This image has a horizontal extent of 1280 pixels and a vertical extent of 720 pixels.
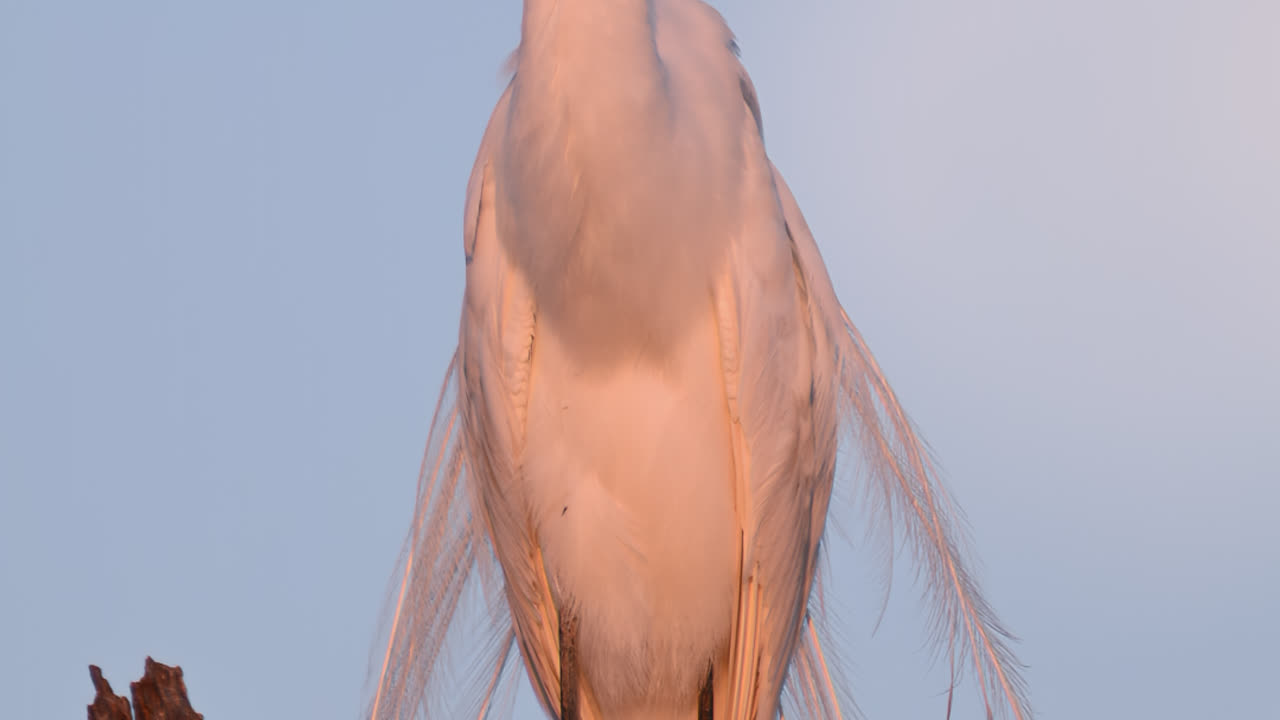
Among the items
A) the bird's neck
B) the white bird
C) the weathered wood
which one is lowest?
the weathered wood

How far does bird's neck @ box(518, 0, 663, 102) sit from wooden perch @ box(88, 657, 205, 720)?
3.46 ft

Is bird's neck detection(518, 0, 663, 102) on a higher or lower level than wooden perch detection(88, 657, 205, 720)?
higher

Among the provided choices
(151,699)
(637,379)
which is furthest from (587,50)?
(151,699)

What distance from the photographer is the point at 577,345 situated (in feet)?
6.63

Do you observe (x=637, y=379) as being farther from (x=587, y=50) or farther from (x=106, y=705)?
(x=106, y=705)

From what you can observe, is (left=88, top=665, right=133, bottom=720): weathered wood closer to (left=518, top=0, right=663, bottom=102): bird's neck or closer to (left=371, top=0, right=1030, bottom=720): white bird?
(left=371, top=0, right=1030, bottom=720): white bird

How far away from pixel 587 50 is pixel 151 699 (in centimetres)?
117

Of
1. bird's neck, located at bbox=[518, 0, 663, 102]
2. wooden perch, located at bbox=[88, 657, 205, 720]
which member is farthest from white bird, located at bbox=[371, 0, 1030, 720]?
wooden perch, located at bbox=[88, 657, 205, 720]

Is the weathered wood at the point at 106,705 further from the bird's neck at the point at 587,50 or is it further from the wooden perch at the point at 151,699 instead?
the bird's neck at the point at 587,50

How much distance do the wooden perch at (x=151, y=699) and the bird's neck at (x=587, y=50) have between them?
1.06 metres

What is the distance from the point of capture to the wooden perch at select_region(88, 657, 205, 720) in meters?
1.56

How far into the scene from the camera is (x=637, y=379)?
79.9 inches

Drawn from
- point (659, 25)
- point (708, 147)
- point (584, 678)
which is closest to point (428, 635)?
point (584, 678)

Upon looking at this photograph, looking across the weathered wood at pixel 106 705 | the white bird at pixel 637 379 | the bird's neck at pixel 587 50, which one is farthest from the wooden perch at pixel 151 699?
the bird's neck at pixel 587 50
